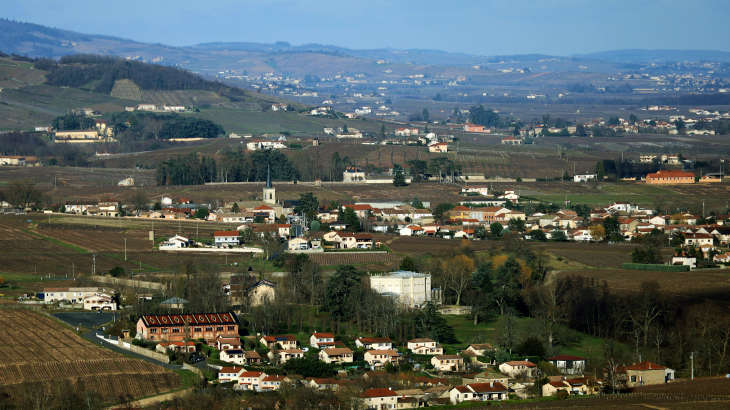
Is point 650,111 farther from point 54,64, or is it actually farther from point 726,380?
point 726,380

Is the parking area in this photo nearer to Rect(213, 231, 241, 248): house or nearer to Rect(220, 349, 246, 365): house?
Rect(220, 349, 246, 365): house

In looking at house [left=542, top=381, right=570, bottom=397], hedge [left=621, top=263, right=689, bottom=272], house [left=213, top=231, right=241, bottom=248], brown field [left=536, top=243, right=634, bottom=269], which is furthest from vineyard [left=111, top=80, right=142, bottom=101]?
house [left=542, top=381, right=570, bottom=397]

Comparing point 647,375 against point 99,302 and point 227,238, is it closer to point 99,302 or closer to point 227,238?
point 99,302

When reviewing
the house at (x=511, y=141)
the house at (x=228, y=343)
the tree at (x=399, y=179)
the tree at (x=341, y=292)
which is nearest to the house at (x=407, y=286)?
the tree at (x=341, y=292)

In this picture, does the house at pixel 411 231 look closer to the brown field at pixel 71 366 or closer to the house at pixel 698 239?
the house at pixel 698 239

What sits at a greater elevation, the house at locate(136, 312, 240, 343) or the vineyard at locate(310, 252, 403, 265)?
the house at locate(136, 312, 240, 343)

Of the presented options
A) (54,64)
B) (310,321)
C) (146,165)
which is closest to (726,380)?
(310,321)
